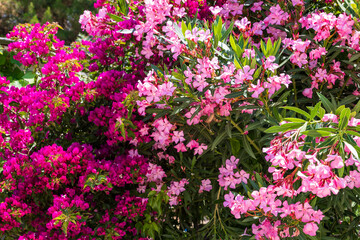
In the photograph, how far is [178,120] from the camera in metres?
1.96

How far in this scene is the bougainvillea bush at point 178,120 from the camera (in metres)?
1.73

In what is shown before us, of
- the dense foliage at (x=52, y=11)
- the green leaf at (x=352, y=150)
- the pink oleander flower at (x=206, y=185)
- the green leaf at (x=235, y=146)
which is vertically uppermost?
the green leaf at (x=352, y=150)

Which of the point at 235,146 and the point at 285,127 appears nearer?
the point at 285,127

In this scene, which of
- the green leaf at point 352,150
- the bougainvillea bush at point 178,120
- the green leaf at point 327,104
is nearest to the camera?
the green leaf at point 352,150

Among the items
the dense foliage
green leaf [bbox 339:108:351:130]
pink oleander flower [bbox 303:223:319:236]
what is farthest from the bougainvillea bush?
the dense foliage

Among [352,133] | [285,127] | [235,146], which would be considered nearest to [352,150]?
[352,133]

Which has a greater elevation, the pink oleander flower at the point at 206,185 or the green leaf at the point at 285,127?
the green leaf at the point at 285,127

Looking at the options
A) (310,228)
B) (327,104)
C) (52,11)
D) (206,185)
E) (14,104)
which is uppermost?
(327,104)

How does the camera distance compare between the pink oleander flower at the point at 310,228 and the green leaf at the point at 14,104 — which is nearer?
the pink oleander flower at the point at 310,228

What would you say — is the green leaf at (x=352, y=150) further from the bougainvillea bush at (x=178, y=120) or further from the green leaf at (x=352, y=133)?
the bougainvillea bush at (x=178, y=120)

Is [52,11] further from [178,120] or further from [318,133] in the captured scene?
→ [318,133]

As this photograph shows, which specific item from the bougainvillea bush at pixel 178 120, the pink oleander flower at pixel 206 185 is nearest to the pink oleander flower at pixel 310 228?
the bougainvillea bush at pixel 178 120

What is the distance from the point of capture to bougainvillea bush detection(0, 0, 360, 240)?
1.73m

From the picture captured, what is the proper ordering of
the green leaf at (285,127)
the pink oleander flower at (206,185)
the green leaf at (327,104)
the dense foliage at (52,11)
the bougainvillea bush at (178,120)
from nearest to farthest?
the green leaf at (285,127) < the green leaf at (327,104) < the bougainvillea bush at (178,120) < the pink oleander flower at (206,185) < the dense foliage at (52,11)
